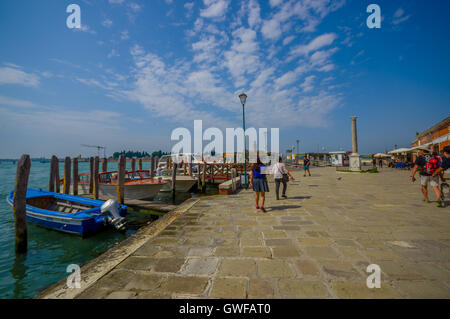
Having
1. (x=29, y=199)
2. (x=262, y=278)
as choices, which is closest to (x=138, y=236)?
(x=262, y=278)

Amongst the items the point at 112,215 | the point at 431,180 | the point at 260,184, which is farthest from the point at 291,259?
the point at 112,215

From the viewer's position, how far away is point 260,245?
3.28 metres

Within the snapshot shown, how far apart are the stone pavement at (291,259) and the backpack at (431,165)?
3.92 feet

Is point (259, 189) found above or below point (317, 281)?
above

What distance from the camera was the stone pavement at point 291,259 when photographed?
2.09 metres

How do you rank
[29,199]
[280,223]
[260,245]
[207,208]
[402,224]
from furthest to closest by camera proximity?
[29,199]
[207,208]
[280,223]
[402,224]
[260,245]

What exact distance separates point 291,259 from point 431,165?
5.72 m

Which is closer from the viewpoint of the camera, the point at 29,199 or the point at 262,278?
the point at 262,278

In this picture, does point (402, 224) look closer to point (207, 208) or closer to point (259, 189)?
point (259, 189)

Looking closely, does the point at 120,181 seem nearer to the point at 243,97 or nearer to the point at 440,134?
the point at 243,97

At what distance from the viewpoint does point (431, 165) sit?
5445 mm
